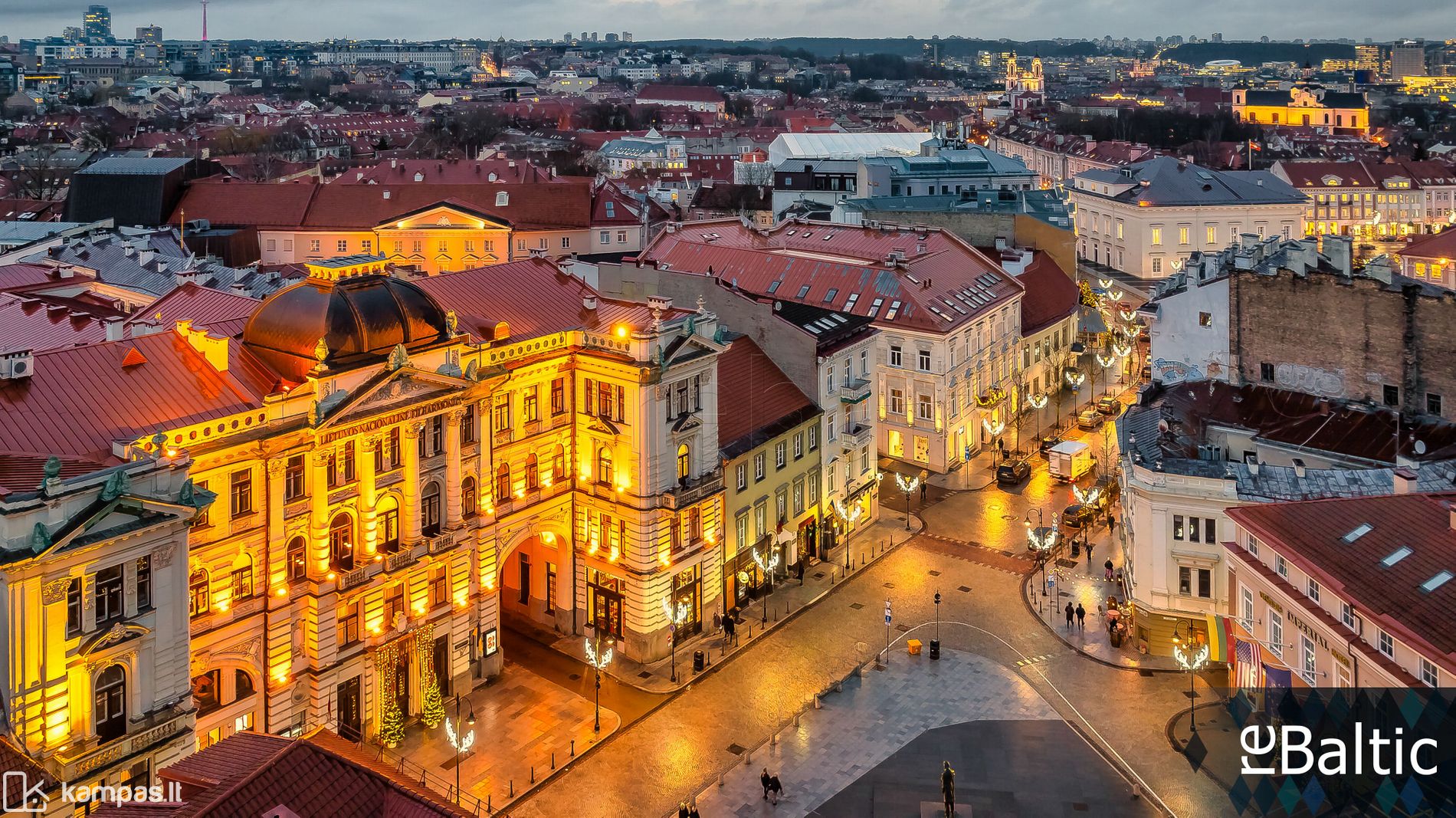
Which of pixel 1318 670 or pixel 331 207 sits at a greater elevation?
pixel 331 207

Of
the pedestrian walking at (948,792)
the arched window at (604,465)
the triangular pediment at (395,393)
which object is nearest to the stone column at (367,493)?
the triangular pediment at (395,393)

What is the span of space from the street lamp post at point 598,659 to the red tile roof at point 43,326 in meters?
23.8

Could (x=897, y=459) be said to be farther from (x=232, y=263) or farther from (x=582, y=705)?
(x=232, y=263)

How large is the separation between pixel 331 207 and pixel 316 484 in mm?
76369

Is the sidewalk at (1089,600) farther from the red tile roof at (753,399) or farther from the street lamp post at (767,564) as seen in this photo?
the red tile roof at (753,399)

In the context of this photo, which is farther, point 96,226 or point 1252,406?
point 96,226

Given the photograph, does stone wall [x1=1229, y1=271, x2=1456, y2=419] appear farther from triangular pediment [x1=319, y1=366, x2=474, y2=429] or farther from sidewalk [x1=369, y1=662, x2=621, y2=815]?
triangular pediment [x1=319, y1=366, x2=474, y2=429]

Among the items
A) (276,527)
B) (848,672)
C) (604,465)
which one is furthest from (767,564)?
(276,527)

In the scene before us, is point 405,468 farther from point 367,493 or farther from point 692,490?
point 692,490

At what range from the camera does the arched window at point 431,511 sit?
4875 cm

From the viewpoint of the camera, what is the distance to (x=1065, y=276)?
103 meters

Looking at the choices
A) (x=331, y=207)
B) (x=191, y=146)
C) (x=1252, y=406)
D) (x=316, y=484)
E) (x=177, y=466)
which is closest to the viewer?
(x=177, y=466)

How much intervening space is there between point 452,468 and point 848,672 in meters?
17.7

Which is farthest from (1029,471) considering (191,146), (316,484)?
(191,146)
